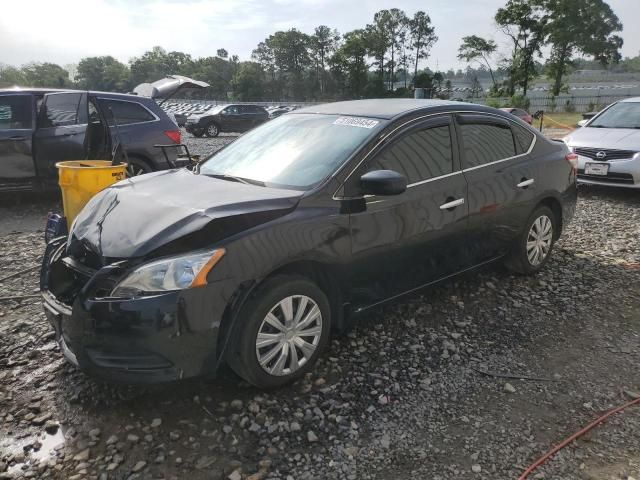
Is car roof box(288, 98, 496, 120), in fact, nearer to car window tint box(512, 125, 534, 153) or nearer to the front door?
the front door

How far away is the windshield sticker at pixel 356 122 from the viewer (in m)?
3.48

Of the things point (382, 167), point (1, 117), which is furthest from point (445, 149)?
point (1, 117)

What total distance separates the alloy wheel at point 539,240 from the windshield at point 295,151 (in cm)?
203

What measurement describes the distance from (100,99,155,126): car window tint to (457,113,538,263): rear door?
5.24 meters

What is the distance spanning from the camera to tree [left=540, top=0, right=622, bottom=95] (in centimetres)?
4584

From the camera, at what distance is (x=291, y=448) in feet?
8.23

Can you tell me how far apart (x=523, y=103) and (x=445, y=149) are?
35852mm

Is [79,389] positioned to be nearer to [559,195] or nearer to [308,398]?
[308,398]

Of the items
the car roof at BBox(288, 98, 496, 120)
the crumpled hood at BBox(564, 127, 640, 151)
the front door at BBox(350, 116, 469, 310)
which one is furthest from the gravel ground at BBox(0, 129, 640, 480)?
the crumpled hood at BBox(564, 127, 640, 151)

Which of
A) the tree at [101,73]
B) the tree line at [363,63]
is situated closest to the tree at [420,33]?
the tree line at [363,63]

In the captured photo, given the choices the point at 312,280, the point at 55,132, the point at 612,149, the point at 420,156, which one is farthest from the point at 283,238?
the point at 612,149

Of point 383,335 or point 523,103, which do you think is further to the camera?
point 523,103

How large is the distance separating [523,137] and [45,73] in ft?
340

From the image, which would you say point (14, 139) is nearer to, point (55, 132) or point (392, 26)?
point (55, 132)
